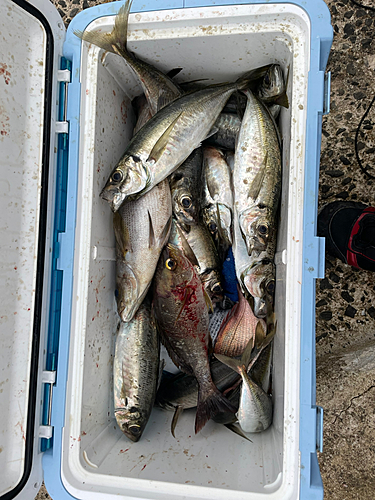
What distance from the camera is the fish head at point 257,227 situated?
1348mm

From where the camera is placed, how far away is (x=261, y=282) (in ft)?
4.60

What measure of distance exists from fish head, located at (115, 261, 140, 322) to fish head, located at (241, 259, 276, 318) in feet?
1.44

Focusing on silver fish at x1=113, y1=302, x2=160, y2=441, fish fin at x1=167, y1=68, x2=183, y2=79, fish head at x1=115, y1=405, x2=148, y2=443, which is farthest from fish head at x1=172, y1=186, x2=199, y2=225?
fish head at x1=115, y1=405, x2=148, y2=443

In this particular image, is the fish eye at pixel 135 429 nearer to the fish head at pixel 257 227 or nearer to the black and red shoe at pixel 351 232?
the fish head at pixel 257 227

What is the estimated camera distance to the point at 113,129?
153cm

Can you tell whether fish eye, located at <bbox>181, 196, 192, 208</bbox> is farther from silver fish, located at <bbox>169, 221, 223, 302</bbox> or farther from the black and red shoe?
the black and red shoe

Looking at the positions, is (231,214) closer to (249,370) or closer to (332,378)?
(249,370)

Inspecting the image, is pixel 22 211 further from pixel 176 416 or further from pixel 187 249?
pixel 176 416

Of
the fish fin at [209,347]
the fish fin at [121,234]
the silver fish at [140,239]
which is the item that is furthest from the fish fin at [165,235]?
the fish fin at [209,347]

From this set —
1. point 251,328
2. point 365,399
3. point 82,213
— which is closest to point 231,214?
point 251,328

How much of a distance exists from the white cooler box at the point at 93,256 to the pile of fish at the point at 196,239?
0.07m

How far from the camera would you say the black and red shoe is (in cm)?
176

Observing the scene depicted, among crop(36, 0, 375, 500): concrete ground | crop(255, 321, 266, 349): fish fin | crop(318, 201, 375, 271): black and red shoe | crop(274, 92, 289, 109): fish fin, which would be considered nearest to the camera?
crop(274, 92, 289, 109): fish fin

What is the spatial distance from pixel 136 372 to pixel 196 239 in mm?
604
